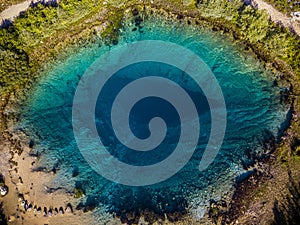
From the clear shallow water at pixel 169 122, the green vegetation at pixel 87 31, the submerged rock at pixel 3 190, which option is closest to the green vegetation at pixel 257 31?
the green vegetation at pixel 87 31

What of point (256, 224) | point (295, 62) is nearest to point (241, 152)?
point (256, 224)

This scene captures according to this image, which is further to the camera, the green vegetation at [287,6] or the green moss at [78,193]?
the green vegetation at [287,6]

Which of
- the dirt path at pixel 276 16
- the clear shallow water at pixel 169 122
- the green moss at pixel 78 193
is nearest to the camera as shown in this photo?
the green moss at pixel 78 193

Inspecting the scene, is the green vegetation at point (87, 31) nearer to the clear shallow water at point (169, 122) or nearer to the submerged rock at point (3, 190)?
the clear shallow water at point (169, 122)

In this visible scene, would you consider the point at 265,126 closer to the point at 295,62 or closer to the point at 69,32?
the point at 295,62

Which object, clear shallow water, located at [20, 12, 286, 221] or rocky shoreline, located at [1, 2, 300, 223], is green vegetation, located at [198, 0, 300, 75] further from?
clear shallow water, located at [20, 12, 286, 221]
